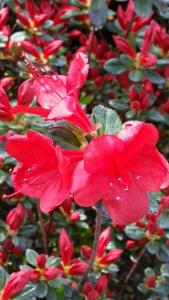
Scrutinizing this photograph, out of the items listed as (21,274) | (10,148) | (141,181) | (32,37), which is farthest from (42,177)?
(32,37)

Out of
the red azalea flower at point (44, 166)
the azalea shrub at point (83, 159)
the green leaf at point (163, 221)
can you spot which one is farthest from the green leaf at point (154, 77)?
the red azalea flower at point (44, 166)

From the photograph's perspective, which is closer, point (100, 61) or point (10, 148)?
point (10, 148)

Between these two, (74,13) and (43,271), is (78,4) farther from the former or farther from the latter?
(43,271)

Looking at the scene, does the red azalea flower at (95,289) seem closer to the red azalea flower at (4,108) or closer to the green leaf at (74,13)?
the red azalea flower at (4,108)

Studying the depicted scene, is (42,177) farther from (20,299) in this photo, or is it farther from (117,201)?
(20,299)

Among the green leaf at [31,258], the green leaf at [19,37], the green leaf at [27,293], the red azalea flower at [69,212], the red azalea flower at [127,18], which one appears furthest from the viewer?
the red azalea flower at [127,18]

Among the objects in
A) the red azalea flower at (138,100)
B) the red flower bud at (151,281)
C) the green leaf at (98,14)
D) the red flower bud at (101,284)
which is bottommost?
the red flower bud at (151,281)

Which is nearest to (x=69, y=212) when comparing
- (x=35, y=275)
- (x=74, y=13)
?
(x=35, y=275)
